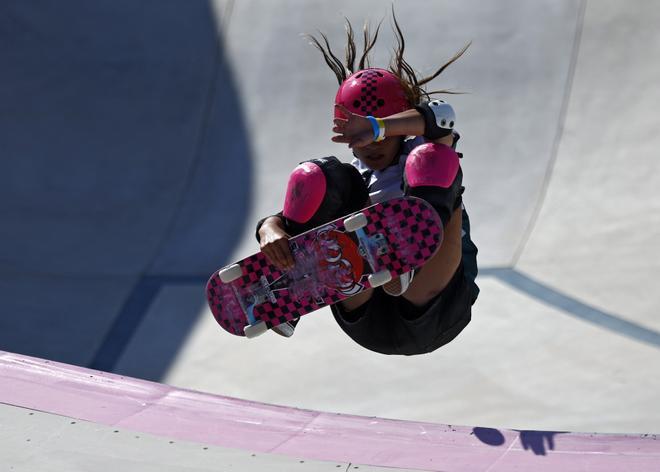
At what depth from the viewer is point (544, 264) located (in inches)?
281

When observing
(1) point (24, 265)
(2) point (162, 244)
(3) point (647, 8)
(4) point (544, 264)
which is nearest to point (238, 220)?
(2) point (162, 244)

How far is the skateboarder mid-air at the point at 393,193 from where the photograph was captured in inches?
140

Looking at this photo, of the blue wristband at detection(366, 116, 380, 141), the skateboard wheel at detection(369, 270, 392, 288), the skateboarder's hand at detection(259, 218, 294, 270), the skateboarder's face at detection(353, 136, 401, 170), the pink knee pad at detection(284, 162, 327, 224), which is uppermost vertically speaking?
the blue wristband at detection(366, 116, 380, 141)

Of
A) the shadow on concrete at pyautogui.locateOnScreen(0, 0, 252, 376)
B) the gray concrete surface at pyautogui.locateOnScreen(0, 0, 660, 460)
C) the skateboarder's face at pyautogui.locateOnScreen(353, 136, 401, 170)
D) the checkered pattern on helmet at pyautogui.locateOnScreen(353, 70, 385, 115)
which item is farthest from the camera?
the shadow on concrete at pyautogui.locateOnScreen(0, 0, 252, 376)

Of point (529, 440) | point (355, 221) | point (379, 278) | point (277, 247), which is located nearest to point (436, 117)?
point (355, 221)

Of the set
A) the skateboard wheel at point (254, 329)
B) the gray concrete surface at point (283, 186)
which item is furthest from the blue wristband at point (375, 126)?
the gray concrete surface at point (283, 186)

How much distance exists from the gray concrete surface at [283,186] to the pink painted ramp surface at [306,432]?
7.34 ft

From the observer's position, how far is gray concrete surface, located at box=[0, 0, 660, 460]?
250 inches

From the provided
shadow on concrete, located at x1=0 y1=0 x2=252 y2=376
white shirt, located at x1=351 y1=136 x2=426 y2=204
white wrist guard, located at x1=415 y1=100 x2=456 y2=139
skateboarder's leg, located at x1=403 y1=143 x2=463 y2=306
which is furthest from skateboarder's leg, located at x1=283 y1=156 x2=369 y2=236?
shadow on concrete, located at x1=0 y1=0 x2=252 y2=376

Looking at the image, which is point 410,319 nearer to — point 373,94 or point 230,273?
point 230,273

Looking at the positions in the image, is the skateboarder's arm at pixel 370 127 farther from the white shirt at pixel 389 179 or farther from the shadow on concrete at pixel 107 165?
the shadow on concrete at pixel 107 165

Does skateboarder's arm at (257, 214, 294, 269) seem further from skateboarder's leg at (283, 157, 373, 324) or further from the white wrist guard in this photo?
the white wrist guard

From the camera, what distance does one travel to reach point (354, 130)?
3.47 metres

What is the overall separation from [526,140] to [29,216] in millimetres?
4091
